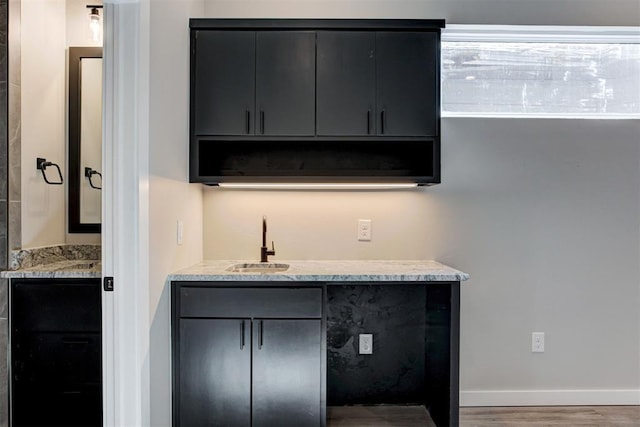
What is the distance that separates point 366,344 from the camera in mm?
2678

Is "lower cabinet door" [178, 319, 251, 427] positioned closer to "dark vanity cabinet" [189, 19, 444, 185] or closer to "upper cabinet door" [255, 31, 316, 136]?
"dark vanity cabinet" [189, 19, 444, 185]

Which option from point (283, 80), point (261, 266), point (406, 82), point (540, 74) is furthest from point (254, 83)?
point (540, 74)

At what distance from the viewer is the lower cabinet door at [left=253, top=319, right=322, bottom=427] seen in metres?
2.13

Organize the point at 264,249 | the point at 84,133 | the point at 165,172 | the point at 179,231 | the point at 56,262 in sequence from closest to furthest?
1. the point at 165,172
2. the point at 179,231
3. the point at 56,262
4. the point at 84,133
5. the point at 264,249

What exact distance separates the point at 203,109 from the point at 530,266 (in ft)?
7.39

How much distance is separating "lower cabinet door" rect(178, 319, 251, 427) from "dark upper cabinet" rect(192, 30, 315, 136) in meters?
1.08

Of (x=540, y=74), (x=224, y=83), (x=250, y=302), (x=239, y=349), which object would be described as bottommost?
(x=239, y=349)

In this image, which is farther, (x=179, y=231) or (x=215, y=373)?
(x=179, y=231)

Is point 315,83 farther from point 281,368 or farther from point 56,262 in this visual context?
point 56,262

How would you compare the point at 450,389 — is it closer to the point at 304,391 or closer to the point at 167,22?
the point at 304,391

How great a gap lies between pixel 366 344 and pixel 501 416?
2.99 ft

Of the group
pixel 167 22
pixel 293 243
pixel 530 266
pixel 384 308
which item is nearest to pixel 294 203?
pixel 293 243

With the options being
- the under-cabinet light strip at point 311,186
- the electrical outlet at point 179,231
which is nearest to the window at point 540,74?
the under-cabinet light strip at point 311,186

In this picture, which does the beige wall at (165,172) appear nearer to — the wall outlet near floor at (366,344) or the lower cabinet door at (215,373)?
the lower cabinet door at (215,373)
